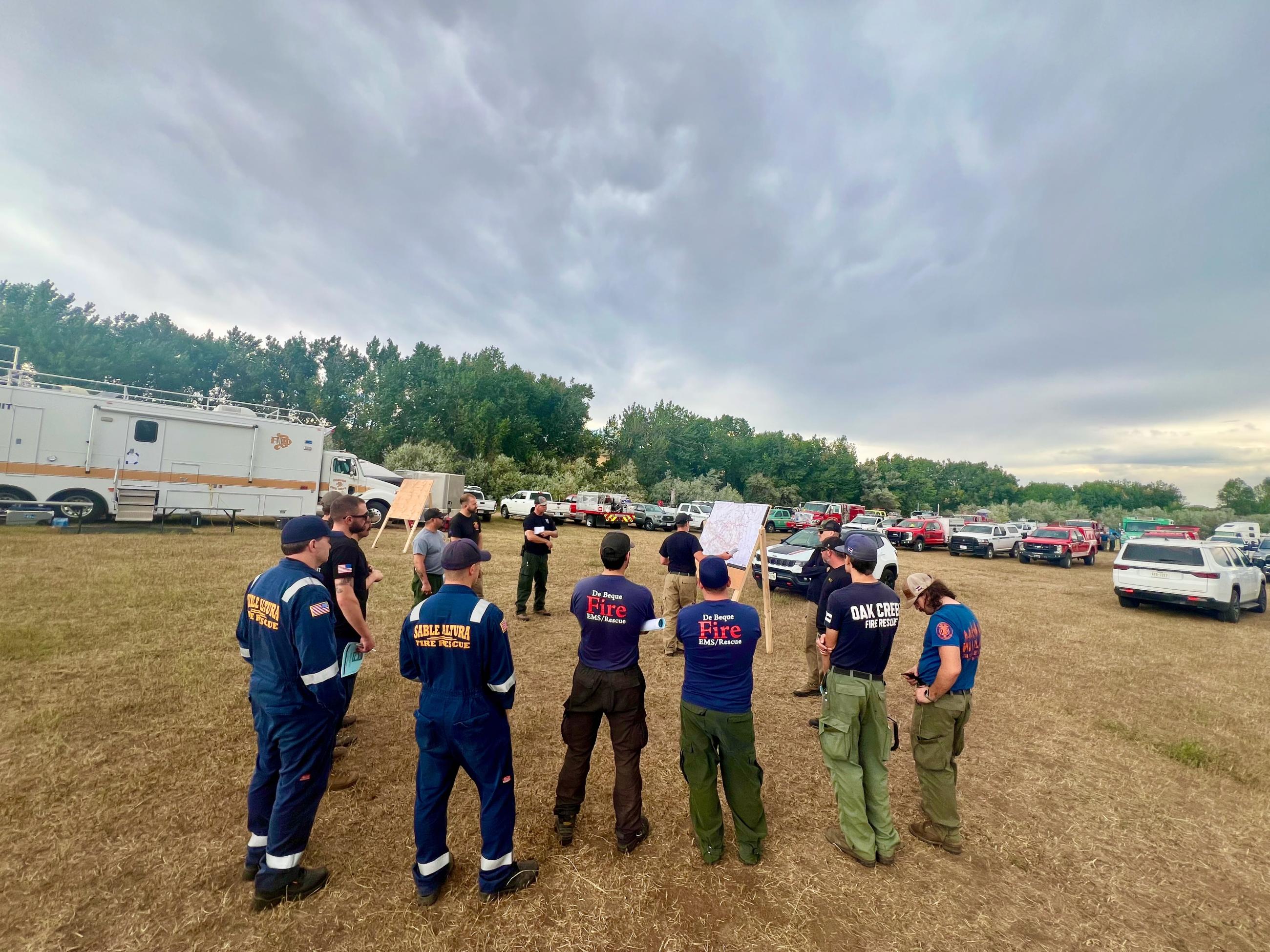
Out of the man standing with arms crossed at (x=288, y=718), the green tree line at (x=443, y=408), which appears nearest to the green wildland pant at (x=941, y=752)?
the man standing with arms crossed at (x=288, y=718)

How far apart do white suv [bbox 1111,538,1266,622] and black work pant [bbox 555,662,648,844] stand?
14.0 m

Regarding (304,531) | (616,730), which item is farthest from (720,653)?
(304,531)

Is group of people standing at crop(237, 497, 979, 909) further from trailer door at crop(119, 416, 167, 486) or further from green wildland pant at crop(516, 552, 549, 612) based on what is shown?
trailer door at crop(119, 416, 167, 486)

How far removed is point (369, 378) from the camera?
4997 cm

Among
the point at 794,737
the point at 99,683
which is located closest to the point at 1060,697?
the point at 794,737

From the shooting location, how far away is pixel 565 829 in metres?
3.35

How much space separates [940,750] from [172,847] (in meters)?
4.93

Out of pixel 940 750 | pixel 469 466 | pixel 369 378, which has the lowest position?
pixel 940 750

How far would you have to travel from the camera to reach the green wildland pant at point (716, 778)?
3.10m

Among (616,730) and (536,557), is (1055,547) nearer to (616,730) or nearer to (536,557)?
(536,557)

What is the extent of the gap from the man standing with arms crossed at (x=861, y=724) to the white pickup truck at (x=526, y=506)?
79.8 feet

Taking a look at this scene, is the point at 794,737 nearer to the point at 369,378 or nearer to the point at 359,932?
the point at 359,932

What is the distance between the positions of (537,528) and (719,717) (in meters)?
5.76

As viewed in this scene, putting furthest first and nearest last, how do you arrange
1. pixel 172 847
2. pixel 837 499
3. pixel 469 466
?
pixel 837 499
pixel 469 466
pixel 172 847
